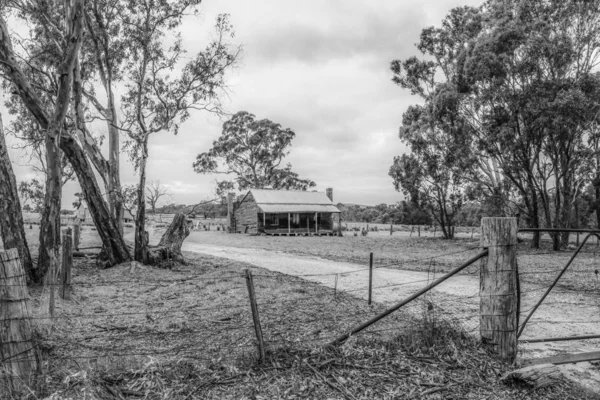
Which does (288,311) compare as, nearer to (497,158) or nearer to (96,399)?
(96,399)

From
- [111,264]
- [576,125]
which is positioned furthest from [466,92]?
[111,264]

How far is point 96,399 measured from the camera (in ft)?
12.9

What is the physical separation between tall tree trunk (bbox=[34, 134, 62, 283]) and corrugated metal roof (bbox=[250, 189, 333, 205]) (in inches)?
1176

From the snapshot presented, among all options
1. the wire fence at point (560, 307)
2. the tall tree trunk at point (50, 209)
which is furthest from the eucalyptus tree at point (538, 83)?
the tall tree trunk at point (50, 209)

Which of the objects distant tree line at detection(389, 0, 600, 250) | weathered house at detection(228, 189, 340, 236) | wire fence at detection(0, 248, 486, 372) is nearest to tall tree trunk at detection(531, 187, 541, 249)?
distant tree line at detection(389, 0, 600, 250)

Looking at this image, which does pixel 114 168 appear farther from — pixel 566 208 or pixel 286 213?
pixel 286 213

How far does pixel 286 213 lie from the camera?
41094mm

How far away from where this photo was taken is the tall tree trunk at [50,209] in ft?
32.7

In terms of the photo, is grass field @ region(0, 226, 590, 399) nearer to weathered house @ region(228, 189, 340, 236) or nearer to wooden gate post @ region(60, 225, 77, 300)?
wooden gate post @ region(60, 225, 77, 300)

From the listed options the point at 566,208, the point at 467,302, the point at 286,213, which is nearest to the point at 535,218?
the point at 566,208

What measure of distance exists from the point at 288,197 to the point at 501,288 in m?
37.7

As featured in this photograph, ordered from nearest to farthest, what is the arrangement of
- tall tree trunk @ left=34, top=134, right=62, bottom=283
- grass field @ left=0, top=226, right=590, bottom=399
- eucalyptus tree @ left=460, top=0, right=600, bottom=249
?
1. grass field @ left=0, top=226, right=590, bottom=399
2. tall tree trunk @ left=34, top=134, right=62, bottom=283
3. eucalyptus tree @ left=460, top=0, right=600, bottom=249

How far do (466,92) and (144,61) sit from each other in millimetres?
15891

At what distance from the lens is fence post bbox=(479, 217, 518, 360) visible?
4879 millimetres
